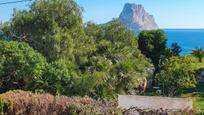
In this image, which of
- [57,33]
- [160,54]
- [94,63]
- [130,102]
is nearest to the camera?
[130,102]

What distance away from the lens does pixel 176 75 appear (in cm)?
2900

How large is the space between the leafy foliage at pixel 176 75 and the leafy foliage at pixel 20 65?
38.4ft

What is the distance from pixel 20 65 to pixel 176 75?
12.8 meters

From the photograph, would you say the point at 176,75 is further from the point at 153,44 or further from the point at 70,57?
the point at 153,44

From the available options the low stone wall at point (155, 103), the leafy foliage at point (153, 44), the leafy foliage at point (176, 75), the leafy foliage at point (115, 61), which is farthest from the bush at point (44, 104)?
the leafy foliage at point (153, 44)

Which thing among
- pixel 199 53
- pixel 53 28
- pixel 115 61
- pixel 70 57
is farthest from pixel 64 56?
pixel 199 53

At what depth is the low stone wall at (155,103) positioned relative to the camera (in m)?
14.3

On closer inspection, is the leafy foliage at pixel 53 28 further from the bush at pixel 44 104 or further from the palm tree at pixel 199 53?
the palm tree at pixel 199 53

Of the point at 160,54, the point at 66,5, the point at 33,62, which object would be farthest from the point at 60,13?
the point at 160,54

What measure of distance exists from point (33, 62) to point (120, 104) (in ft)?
18.6

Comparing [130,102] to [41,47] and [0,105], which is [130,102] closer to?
[0,105]

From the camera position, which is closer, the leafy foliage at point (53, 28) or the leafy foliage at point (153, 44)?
the leafy foliage at point (53, 28)

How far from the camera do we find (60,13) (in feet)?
74.2

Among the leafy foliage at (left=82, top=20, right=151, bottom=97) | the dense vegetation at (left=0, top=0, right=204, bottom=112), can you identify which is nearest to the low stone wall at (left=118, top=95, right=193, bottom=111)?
the dense vegetation at (left=0, top=0, right=204, bottom=112)
